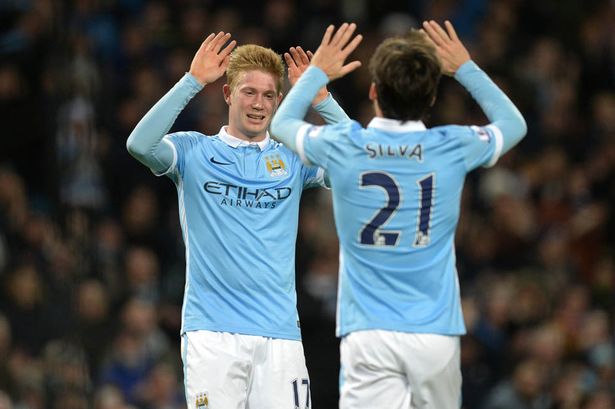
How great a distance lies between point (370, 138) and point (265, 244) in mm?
1048

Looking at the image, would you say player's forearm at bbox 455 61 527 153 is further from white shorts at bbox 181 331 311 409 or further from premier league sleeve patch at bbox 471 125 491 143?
white shorts at bbox 181 331 311 409

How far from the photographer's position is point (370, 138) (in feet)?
17.2

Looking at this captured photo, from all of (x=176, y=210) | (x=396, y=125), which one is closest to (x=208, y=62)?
(x=396, y=125)

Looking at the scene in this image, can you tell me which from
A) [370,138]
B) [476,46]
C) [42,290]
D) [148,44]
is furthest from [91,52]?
[370,138]

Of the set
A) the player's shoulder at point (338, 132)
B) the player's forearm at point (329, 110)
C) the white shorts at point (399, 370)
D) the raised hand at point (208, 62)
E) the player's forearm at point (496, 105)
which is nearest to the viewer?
the white shorts at point (399, 370)

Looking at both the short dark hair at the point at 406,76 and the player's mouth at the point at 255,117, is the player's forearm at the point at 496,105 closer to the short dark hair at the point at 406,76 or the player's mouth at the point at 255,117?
the short dark hair at the point at 406,76

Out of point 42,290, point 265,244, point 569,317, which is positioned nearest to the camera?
point 265,244

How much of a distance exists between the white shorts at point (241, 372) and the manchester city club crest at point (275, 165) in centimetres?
79

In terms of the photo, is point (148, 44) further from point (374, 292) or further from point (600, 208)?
point (374, 292)

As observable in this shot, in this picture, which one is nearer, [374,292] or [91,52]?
[374,292]

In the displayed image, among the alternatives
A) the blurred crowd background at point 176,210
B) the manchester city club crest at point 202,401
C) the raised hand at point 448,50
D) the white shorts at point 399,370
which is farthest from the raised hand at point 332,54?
the blurred crowd background at point 176,210

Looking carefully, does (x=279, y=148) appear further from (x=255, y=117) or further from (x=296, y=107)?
(x=296, y=107)

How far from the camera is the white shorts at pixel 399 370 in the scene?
202 inches

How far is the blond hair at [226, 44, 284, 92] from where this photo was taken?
6.27 metres
